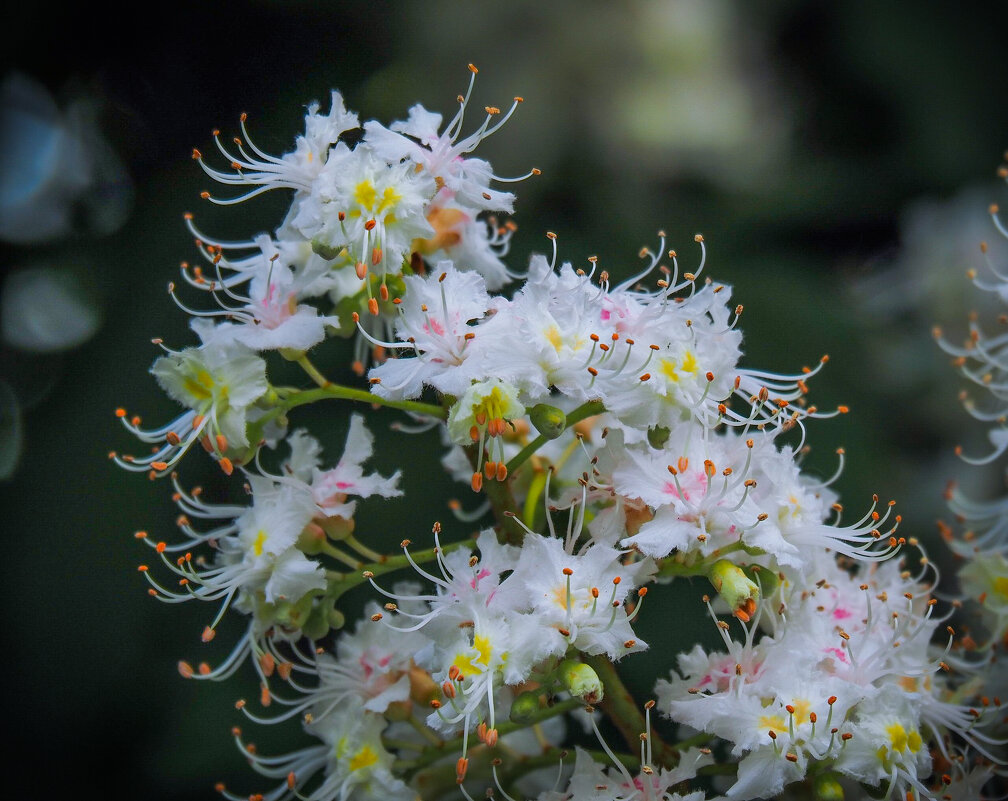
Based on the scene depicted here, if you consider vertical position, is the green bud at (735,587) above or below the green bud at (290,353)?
below

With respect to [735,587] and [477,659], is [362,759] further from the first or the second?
[735,587]

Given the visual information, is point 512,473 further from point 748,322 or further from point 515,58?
point 515,58

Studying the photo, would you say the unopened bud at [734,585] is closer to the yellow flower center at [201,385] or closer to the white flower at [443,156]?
the white flower at [443,156]

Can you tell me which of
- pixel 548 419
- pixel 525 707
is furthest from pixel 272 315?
pixel 525 707

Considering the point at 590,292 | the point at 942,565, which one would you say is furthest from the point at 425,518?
the point at 942,565

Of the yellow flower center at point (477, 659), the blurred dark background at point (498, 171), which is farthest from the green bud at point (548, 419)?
the blurred dark background at point (498, 171)

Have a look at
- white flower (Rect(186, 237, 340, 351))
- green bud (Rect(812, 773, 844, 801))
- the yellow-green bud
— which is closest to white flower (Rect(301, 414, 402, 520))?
white flower (Rect(186, 237, 340, 351))

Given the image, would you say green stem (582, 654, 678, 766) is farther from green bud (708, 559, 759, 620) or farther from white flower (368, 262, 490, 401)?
white flower (368, 262, 490, 401)

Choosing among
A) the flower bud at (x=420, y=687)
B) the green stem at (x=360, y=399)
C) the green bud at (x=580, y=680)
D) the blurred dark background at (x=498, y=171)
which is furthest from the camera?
the blurred dark background at (x=498, y=171)
